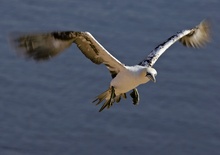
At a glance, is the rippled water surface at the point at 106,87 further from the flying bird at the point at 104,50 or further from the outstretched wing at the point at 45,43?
the outstretched wing at the point at 45,43

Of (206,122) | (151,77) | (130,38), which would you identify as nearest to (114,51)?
(130,38)

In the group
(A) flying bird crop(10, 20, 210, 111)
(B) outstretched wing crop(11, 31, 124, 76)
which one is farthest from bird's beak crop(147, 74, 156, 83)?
(B) outstretched wing crop(11, 31, 124, 76)

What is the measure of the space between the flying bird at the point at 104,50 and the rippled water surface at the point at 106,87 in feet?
5.30

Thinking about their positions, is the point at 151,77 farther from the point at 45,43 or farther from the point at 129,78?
the point at 45,43

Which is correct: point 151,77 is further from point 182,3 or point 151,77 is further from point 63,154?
point 182,3

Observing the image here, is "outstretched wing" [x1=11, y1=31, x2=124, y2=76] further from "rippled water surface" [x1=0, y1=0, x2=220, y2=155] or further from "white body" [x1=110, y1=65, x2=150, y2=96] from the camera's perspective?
"rippled water surface" [x1=0, y1=0, x2=220, y2=155]

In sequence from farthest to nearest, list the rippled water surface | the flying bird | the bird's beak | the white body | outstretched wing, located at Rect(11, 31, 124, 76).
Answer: the rippled water surface, the white body, the bird's beak, the flying bird, outstretched wing, located at Rect(11, 31, 124, 76)

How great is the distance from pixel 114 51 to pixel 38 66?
1.18 metres

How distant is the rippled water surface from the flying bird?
5.30 feet

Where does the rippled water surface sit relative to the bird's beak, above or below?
above

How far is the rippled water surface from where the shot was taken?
51.0 ft

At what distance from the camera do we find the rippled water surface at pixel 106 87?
15.6 meters

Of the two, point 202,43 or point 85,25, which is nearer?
point 202,43

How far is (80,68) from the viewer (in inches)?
648
